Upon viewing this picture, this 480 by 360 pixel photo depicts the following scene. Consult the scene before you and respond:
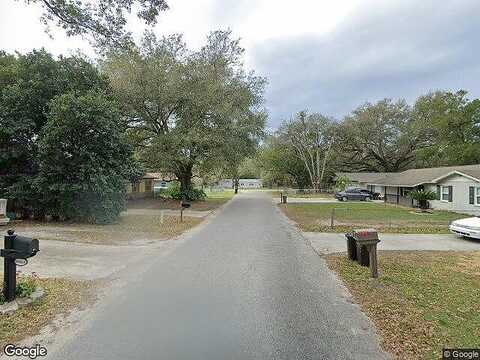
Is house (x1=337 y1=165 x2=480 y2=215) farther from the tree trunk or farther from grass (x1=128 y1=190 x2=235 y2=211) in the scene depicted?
the tree trunk

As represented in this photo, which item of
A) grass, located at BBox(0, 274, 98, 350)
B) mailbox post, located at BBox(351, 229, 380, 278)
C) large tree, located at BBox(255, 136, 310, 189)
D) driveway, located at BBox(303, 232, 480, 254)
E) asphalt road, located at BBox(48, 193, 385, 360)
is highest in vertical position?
large tree, located at BBox(255, 136, 310, 189)

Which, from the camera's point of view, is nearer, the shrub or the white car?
the white car

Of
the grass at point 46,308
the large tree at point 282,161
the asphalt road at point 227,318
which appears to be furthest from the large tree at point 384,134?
the grass at point 46,308

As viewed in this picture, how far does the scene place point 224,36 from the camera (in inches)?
1206

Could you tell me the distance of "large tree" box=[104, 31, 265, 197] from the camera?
81.7 ft

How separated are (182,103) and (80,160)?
1334cm

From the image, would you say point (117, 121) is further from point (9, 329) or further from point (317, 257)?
point (9, 329)

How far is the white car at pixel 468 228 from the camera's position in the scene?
517 inches

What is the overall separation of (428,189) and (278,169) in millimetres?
34366

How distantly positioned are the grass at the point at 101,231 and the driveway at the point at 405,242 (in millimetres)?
5627

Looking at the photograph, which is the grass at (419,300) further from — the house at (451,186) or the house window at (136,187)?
the house window at (136,187)

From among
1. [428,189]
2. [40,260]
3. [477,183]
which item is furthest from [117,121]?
[428,189]

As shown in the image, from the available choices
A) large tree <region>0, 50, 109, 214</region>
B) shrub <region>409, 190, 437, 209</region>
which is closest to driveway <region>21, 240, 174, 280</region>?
large tree <region>0, 50, 109, 214</region>

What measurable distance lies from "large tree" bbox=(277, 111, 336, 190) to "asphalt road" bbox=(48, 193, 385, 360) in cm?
5057
